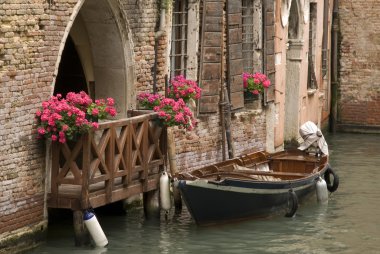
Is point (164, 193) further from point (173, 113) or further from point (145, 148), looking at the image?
point (173, 113)

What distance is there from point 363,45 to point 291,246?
40.3 feet

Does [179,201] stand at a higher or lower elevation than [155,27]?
lower

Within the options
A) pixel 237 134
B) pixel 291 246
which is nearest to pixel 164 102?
pixel 291 246

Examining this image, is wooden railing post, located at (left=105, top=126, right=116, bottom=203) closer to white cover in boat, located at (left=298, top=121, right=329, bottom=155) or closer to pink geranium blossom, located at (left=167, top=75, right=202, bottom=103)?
pink geranium blossom, located at (left=167, top=75, right=202, bottom=103)

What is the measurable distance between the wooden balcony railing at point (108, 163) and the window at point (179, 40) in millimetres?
1969

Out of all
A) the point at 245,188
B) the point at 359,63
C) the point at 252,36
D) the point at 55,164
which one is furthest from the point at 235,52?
the point at 359,63

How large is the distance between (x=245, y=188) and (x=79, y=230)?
2.37 m

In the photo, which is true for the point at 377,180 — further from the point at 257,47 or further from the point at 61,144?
the point at 61,144

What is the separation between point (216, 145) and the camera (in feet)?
57.3

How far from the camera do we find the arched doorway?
72.0 ft

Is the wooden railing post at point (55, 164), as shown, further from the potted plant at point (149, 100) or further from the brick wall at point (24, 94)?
the potted plant at point (149, 100)

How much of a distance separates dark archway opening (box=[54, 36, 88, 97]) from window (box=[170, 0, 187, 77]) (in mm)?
1269

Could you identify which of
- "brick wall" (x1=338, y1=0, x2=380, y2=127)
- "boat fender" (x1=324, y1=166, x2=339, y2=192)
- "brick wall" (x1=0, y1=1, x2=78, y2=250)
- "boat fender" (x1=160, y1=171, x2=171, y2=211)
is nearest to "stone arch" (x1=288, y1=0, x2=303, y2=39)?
"brick wall" (x1=338, y1=0, x2=380, y2=127)

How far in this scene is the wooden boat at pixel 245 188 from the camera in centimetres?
1415
